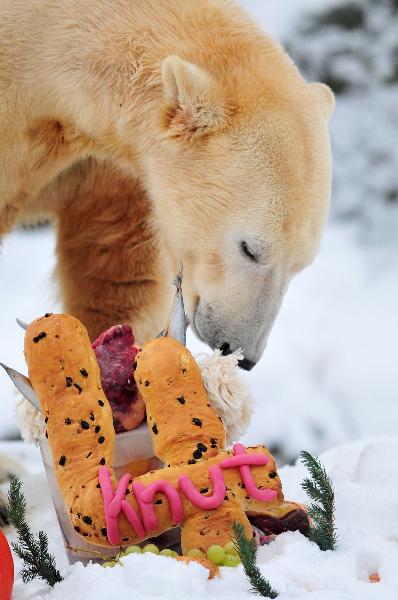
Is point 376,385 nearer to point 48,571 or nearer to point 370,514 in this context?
point 370,514

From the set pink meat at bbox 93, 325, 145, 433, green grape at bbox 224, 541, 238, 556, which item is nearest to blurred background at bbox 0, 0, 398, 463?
pink meat at bbox 93, 325, 145, 433

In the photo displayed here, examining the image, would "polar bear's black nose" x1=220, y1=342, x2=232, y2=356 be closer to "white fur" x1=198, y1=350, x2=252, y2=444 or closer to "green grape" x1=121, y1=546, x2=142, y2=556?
"white fur" x1=198, y1=350, x2=252, y2=444

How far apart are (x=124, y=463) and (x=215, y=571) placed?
0.41 m

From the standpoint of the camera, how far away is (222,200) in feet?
8.13

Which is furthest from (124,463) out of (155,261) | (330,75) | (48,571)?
(330,75)

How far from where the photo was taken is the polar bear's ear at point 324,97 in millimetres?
2732

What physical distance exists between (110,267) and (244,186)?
2.93ft

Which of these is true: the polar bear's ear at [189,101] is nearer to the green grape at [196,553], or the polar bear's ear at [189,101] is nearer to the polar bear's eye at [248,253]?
the polar bear's eye at [248,253]

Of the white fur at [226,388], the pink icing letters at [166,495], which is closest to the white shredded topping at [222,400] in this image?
the white fur at [226,388]

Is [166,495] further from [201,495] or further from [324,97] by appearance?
[324,97]

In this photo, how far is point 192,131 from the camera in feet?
8.19

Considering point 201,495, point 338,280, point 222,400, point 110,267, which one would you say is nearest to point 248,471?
point 201,495

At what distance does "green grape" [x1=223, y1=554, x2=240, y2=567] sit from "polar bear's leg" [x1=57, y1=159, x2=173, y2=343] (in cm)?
167

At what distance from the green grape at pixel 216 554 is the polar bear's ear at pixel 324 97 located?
5.17ft
